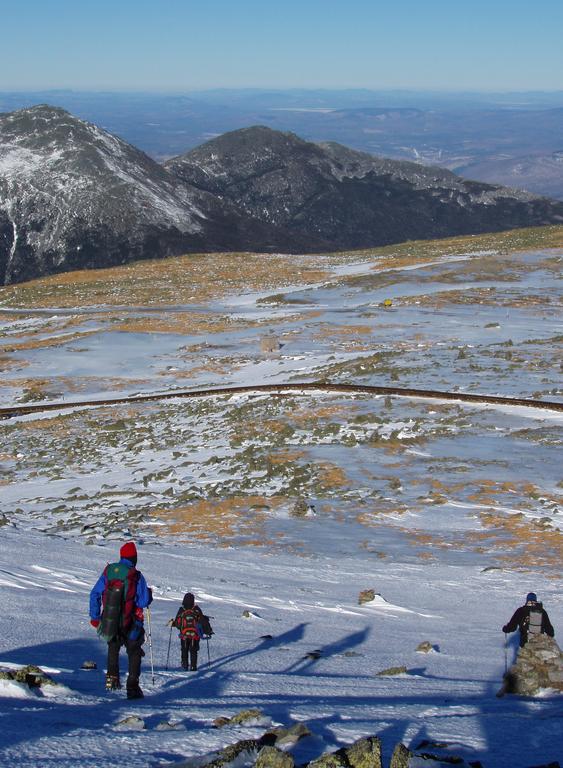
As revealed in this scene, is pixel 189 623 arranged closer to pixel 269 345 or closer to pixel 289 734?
pixel 289 734

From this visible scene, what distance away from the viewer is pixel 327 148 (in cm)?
19912

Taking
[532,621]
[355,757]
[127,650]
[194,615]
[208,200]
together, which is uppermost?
[208,200]

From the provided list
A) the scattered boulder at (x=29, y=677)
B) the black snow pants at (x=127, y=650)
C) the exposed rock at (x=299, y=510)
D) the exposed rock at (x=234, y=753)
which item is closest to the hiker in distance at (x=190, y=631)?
the black snow pants at (x=127, y=650)

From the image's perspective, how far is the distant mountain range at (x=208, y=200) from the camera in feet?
A: 421

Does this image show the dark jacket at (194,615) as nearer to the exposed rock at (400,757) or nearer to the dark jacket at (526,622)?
the dark jacket at (526,622)

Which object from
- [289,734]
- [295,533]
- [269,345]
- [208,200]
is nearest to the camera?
[289,734]

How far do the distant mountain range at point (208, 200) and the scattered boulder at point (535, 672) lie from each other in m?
118

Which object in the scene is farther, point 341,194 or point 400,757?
point 341,194

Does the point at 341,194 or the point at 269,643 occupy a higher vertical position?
the point at 341,194

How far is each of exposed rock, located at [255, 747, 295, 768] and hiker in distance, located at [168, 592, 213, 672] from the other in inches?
149

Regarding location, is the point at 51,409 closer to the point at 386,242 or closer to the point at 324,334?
the point at 324,334

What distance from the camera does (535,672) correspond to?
9.00m

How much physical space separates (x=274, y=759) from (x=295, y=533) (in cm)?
1200

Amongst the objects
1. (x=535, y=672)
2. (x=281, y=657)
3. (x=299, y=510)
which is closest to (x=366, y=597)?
(x=281, y=657)
